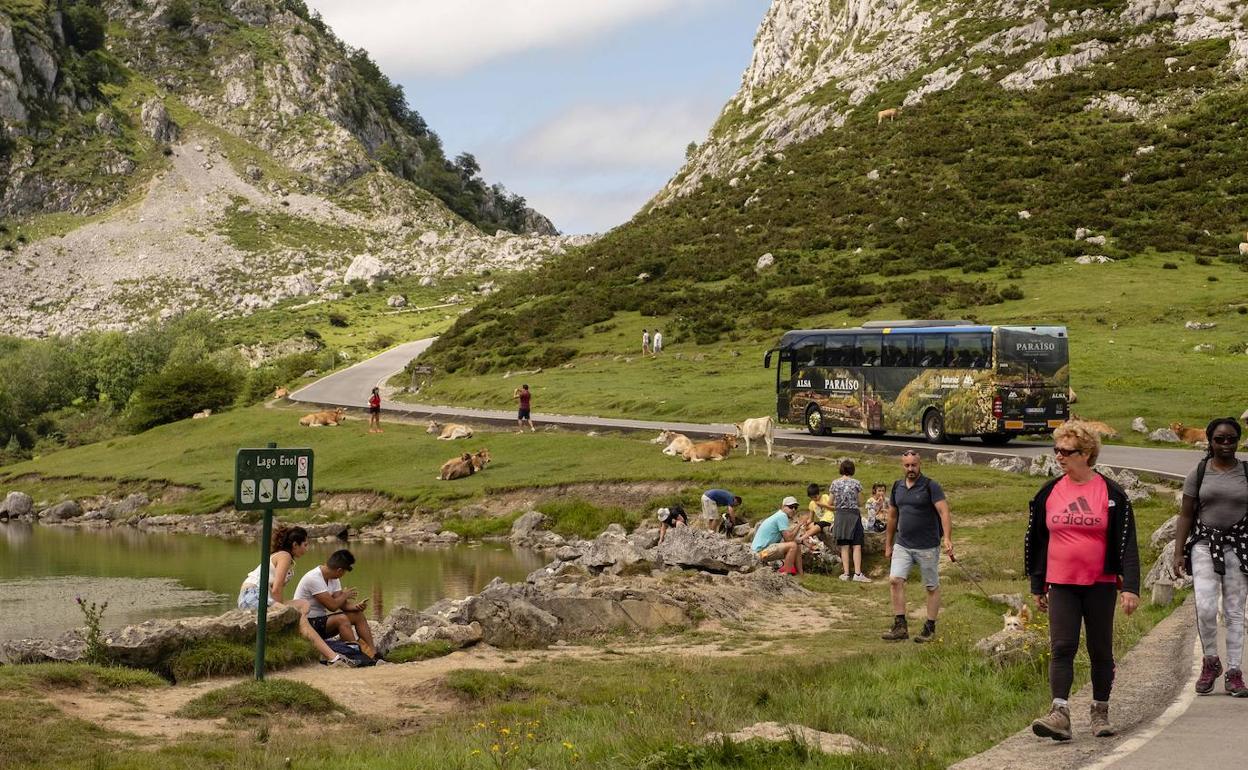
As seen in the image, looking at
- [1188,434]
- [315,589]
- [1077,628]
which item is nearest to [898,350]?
[1188,434]

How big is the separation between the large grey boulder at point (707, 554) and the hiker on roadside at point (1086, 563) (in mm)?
15678

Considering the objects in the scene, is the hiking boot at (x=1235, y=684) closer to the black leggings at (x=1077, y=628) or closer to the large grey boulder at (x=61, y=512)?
the black leggings at (x=1077, y=628)

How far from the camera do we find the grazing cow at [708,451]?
1761 inches

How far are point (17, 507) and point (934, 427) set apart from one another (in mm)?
45705

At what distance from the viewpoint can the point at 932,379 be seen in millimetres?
45094

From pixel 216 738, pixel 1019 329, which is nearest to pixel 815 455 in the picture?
pixel 1019 329

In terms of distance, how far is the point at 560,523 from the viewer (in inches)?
1647

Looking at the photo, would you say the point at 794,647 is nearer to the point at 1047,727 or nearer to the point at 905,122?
the point at 1047,727

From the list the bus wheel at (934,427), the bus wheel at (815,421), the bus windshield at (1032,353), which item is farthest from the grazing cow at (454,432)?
the bus windshield at (1032,353)

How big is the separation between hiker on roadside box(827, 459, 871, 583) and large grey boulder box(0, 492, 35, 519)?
48.7 m

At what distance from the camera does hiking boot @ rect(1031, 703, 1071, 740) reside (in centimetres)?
993

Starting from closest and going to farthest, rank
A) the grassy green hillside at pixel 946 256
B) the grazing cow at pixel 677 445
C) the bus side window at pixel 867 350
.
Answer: the grazing cow at pixel 677 445 < the bus side window at pixel 867 350 < the grassy green hillside at pixel 946 256

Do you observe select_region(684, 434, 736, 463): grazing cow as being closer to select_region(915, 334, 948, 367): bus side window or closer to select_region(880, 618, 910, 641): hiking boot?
select_region(915, 334, 948, 367): bus side window

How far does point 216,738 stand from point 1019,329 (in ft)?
116
